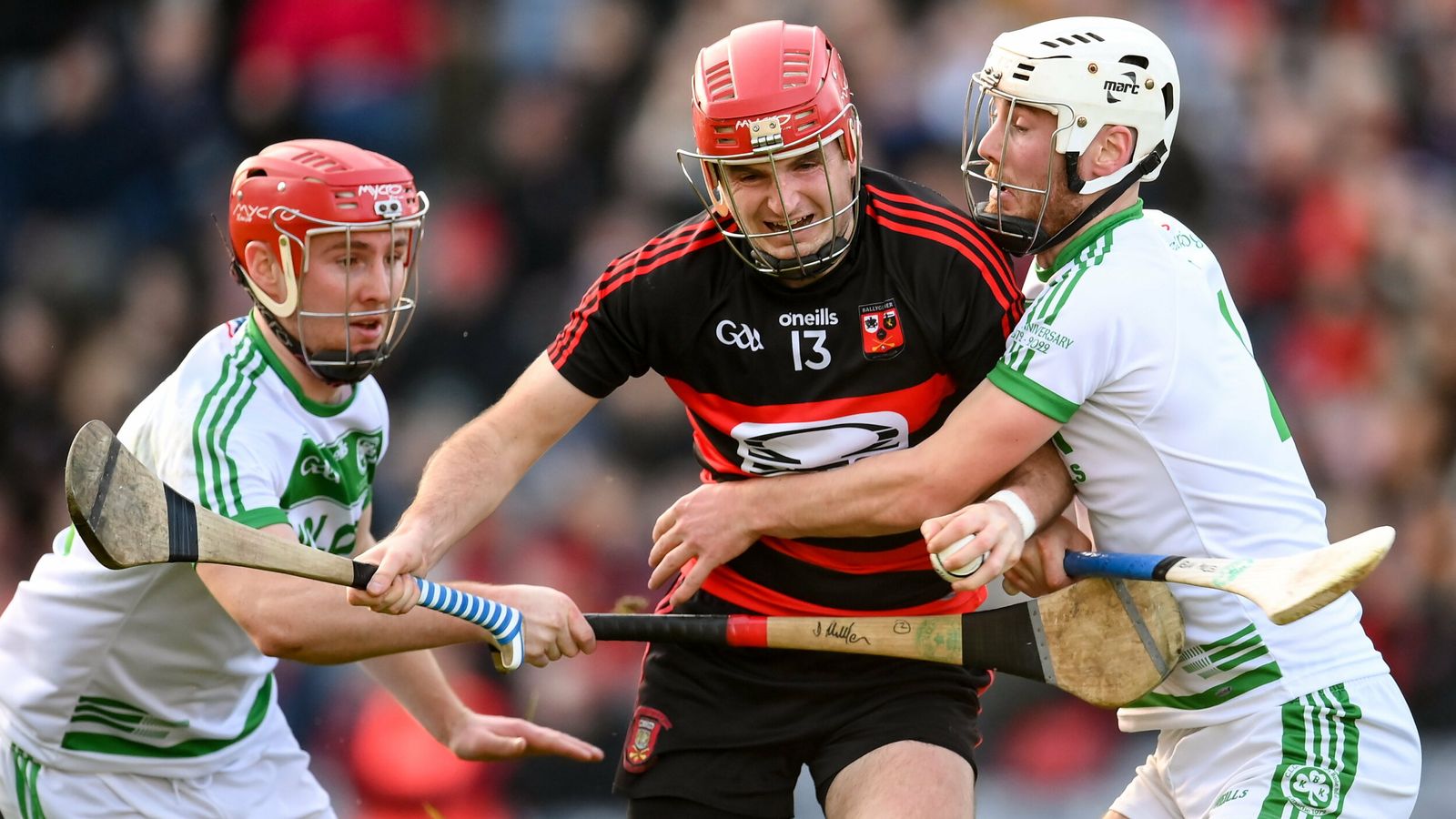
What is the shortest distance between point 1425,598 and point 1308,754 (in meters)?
3.24

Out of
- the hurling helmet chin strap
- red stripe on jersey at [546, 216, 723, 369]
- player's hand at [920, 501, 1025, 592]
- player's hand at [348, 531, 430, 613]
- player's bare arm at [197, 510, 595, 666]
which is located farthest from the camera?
red stripe on jersey at [546, 216, 723, 369]

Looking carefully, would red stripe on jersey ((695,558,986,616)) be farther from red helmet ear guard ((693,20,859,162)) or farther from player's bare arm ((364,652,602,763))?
red helmet ear guard ((693,20,859,162))

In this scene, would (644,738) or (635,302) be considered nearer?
(635,302)

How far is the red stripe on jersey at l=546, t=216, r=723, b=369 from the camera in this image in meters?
3.35

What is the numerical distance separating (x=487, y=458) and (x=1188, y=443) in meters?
1.32

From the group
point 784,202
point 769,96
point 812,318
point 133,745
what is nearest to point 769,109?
point 769,96

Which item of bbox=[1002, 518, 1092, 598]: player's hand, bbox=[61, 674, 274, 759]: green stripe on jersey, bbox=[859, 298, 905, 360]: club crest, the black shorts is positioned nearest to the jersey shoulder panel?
bbox=[859, 298, 905, 360]: club crest

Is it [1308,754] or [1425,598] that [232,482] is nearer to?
[1308,754]

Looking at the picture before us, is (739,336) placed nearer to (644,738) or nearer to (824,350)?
(824,350)

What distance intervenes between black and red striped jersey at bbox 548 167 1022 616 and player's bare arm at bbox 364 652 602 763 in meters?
0.67

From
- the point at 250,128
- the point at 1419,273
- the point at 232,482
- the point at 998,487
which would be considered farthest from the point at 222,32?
the point at 1419,273

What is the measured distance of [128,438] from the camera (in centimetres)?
336

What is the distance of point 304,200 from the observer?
3.45 metres

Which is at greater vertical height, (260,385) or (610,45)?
(260,385)
